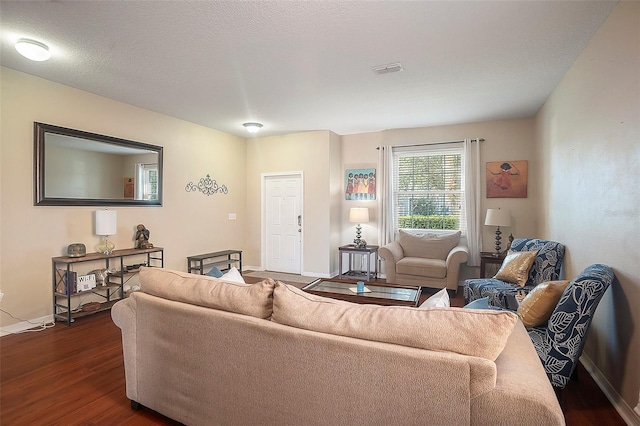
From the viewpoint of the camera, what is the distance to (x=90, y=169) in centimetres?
388

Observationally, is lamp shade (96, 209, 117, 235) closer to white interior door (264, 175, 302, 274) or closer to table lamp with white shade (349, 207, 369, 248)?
white interior door (264, 175, 302, 274)

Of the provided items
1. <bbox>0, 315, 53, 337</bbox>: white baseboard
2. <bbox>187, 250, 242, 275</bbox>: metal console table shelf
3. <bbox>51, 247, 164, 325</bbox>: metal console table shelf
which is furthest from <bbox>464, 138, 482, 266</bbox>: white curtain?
<bbox>0, 315, 53, 337</bbox>: white baseboard

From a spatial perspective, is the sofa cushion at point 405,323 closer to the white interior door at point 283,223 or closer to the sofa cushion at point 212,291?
the sofa cushion at point 212,291

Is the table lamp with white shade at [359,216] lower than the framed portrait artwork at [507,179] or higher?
lower

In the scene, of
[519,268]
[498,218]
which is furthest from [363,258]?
[519,268]

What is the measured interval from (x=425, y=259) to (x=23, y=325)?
16.4ft

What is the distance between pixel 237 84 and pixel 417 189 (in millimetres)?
3443

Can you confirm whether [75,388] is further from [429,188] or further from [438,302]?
[429,188]

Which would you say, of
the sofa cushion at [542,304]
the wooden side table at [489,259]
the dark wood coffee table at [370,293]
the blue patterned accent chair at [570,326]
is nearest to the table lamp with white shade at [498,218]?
the wooden side table at [489,259]

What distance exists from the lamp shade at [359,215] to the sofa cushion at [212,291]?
3.84 m

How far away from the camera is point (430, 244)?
5.04 m

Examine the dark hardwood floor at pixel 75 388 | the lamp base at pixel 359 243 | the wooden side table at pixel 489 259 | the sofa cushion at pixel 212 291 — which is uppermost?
the sofa cushion at pixel 212 291

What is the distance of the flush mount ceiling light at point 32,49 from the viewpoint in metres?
2.61

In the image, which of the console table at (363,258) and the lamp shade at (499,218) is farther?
the console table at (363,258)
